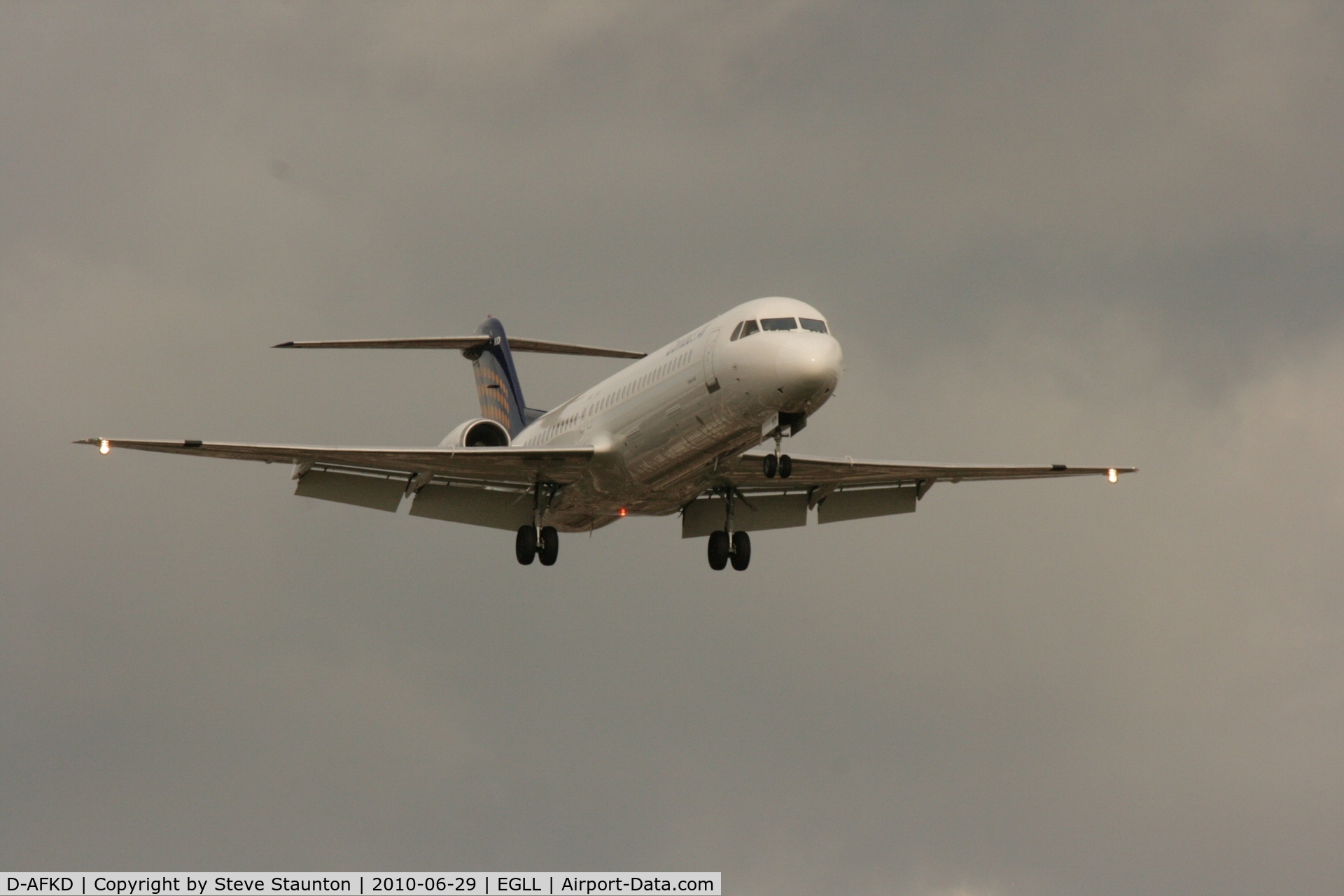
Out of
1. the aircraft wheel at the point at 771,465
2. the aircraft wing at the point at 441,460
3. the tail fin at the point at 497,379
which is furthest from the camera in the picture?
the tail fin at the point at 497,379

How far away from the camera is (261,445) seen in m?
32.3

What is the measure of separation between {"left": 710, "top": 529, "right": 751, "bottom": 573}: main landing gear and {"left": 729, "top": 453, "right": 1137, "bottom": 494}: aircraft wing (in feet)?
3.34

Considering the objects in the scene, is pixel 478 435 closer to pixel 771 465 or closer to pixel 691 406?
pixel 691 406

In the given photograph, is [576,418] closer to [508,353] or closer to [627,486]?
[627,486]

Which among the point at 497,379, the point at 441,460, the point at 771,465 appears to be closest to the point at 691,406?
the point at 771,465

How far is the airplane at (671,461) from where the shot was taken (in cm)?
3045

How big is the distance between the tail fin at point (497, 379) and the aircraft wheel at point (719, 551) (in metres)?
7.44

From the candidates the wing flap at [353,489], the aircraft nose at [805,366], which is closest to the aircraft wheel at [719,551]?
the wing flap at [353,489]

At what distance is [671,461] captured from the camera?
1284 inches

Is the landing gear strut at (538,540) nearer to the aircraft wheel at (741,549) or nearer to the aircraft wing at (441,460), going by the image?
the aircraft wing at (441,460)

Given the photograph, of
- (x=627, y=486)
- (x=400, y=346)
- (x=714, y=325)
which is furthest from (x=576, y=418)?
(x=400, y=346)

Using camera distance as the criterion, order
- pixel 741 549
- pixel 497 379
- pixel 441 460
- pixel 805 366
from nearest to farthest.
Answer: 1. pixel 805 366
2. pixel 441 460
3. pixel 741 549
4. pixel 497 379

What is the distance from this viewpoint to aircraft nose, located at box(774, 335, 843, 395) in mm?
29672

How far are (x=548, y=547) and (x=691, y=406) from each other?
5.67m
